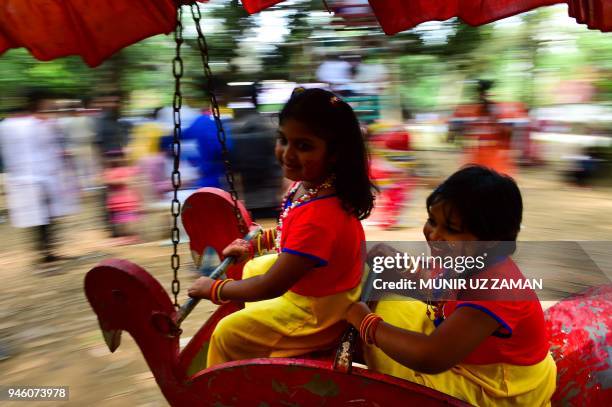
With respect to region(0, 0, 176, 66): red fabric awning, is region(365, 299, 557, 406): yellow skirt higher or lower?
lower

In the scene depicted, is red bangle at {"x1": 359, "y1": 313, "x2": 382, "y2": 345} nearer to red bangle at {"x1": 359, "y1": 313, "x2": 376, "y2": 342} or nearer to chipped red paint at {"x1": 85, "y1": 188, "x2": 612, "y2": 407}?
red bangle at {"x1": 359, "y1": 313, "x2": 376, "y2": 342}

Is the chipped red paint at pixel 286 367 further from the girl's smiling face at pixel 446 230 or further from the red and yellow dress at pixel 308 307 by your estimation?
the girl's smiling face at pixel 446 230

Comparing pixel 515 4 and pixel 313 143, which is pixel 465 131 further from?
pixel 313 143

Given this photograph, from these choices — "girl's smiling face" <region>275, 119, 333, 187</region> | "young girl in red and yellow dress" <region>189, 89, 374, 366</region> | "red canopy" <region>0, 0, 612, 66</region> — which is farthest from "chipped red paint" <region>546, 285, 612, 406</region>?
"red canopy" <region>0, 0, 612, 66</region>

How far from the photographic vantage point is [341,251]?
1734 mm

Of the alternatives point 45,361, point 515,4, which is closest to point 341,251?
point 515,4

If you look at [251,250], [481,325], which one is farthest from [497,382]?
[251,250]

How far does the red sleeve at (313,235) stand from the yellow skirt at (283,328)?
0.22 metres

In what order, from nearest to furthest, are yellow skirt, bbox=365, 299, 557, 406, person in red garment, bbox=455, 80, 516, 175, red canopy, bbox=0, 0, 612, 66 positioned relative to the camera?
1. yellow skirt, bbox=365, 299, 557, 406
2. red canopy, bbox=0, 0, 612, 66
3. person in red garment, bbox=455, 80, 516, 175

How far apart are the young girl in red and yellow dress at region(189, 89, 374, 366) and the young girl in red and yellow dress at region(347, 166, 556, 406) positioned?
24 cm

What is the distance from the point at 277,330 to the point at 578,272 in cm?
352

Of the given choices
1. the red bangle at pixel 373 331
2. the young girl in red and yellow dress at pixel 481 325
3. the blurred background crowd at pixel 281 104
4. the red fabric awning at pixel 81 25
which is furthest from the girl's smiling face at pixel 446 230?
the blurred background crowd at pixel 281 104

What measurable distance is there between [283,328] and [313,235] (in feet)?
1.27

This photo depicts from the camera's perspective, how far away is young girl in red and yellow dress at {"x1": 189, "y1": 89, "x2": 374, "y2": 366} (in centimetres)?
175
